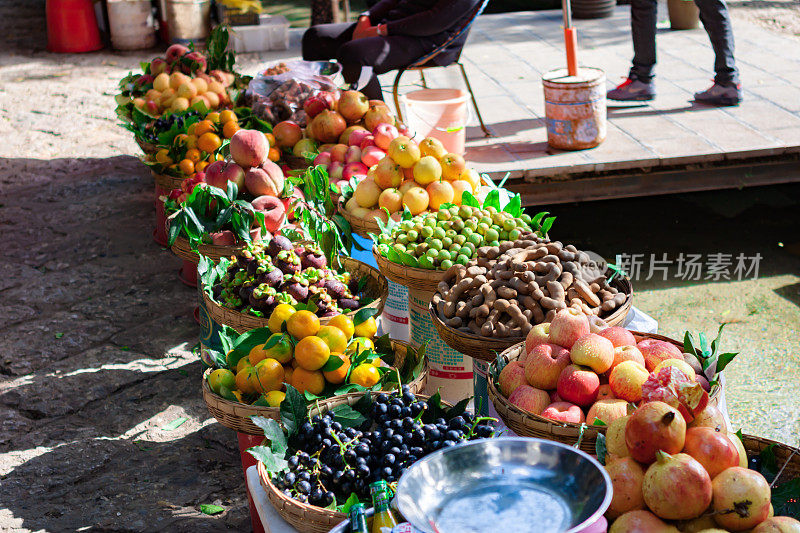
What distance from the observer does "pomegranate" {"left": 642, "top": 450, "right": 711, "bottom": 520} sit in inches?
52.6

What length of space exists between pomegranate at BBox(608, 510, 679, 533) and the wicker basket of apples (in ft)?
0.88

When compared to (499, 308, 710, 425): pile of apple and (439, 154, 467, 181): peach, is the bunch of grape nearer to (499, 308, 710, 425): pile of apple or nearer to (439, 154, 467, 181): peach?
(499, 308, 710, 425): pile of apple

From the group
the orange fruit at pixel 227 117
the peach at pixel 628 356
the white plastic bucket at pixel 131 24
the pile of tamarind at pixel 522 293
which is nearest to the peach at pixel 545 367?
the peach at pixel 628 356

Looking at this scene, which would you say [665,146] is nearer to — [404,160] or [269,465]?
[404,160]

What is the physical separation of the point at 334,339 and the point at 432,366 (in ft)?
1.98

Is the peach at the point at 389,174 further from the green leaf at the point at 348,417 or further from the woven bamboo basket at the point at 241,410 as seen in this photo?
the green leaf at the point at 348,417

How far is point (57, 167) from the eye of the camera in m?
5.89

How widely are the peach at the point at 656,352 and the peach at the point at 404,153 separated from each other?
1510 millimetres

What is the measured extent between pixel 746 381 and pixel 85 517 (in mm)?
2578

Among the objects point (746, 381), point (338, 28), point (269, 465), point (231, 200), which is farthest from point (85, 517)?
point (338, 28)

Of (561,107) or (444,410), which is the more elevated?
(561,107)

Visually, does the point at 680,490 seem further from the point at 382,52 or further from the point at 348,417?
the point at 382,52

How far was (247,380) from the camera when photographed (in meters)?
2.16

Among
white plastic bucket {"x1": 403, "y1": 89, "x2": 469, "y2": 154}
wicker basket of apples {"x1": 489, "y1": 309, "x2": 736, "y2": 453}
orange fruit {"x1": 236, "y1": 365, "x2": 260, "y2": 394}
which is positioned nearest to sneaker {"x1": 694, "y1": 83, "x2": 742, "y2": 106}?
white plastic bucket {"x1": 403, "y1": 89, "x2": 469, "y2": 154}
